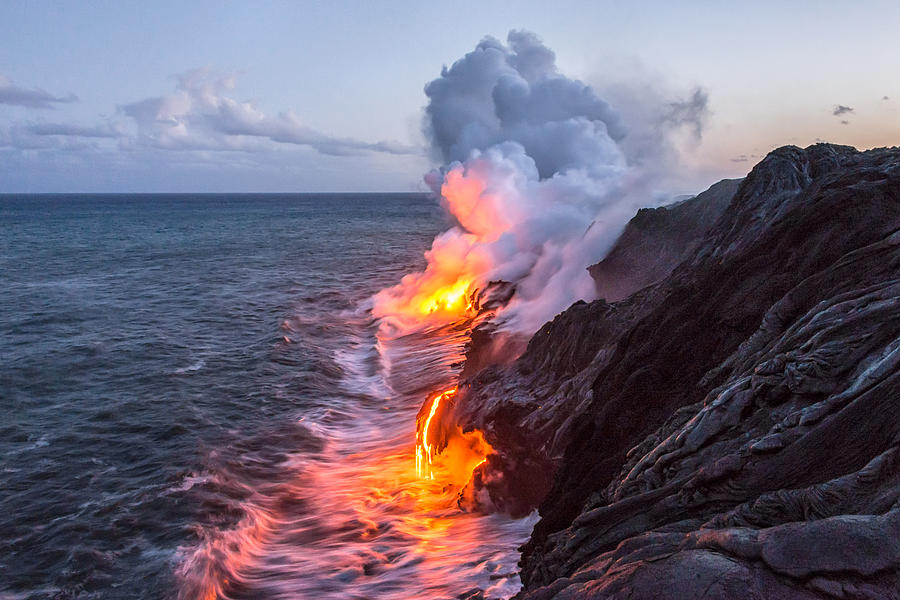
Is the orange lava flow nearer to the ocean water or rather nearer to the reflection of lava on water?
the ocean water

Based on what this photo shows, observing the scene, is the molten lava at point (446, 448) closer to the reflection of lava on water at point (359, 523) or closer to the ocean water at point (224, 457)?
the reflection of lava on water at point (359, 523)

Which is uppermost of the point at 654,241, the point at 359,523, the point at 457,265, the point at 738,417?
the point at 654,241

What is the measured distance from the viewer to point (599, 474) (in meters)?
8.91

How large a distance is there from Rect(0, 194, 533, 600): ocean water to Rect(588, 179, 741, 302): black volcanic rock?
22.0 feet

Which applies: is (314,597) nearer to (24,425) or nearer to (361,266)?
(24,425)

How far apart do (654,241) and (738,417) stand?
14646 mm

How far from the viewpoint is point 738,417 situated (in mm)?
6879

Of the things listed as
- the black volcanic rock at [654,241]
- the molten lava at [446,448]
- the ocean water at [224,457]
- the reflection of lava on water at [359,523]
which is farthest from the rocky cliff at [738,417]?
the black volcanic rock at [654,241]

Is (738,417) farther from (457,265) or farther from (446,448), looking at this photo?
(457,265)

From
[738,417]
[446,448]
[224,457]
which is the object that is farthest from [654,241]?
[224,457]

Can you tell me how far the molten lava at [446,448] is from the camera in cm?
1469

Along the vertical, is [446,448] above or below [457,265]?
below

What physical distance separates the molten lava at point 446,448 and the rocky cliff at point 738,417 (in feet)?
3.58

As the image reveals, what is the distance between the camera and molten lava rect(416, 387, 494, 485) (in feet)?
48.2
